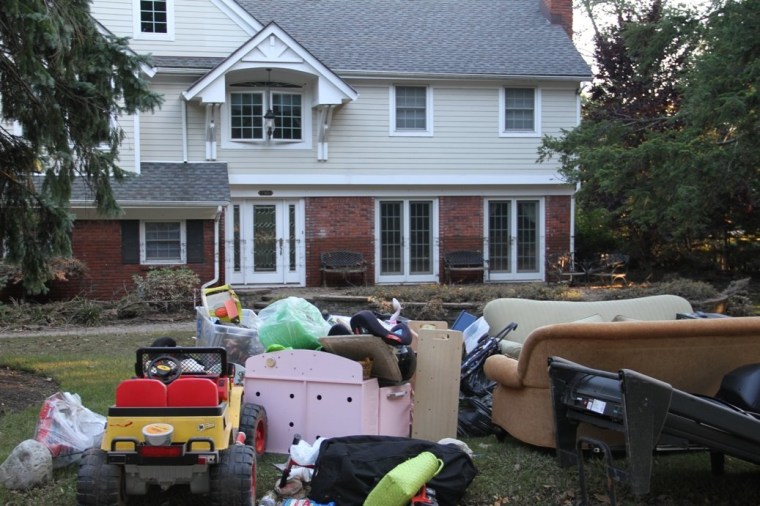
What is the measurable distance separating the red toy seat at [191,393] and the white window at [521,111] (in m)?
17.1

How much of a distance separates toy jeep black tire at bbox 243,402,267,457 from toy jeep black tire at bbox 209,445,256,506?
0.88 m

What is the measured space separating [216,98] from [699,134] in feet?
33.5

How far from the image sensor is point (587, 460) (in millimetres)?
5605

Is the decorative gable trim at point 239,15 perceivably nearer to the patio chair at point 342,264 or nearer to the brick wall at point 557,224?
the patio chair at point 342,264

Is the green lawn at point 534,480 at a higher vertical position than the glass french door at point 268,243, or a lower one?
lower

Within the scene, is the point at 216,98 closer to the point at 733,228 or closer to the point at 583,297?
the point at 583,297

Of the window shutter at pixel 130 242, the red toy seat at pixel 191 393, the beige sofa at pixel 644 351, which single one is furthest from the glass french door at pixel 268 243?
the red toy seat at pixel 191 393

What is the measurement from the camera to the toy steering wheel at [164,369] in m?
4.68

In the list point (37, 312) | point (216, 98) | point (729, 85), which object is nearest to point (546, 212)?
point (729, 85)

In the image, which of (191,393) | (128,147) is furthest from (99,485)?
(128,147)

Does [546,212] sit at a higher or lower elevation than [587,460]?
higher

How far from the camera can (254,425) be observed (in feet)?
17.9

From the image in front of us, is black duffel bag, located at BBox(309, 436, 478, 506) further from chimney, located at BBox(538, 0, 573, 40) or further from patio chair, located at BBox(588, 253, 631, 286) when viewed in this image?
chimney, located at BBox(538, 0, 573, 40)

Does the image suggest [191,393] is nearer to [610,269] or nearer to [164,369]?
[164,369]
